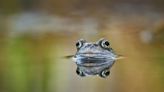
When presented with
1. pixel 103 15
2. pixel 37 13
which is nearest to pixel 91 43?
pixel 103 15

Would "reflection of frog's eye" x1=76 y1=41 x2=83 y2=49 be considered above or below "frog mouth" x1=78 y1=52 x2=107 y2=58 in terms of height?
above

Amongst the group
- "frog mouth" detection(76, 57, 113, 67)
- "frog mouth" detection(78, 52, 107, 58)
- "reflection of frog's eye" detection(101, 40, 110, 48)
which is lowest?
"frog mouth" detection(76, 57, 113, 67)

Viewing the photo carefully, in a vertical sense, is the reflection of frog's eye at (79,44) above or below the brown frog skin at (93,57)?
above

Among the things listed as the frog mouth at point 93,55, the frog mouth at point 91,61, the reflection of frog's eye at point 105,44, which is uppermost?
the reflection of frog's eye at point 105,44

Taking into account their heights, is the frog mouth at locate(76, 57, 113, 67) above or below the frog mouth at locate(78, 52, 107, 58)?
below

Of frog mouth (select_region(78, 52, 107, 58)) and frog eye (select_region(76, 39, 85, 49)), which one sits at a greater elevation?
frog eye (select_region(76, 39, 85, 49))
